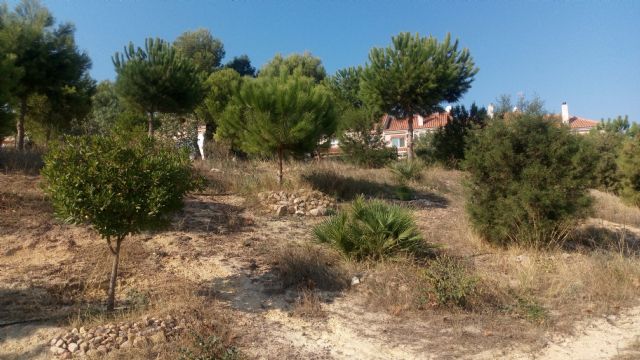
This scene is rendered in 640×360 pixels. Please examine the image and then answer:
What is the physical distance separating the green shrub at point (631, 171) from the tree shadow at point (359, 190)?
8.94 m

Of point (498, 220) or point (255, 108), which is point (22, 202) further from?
point (498, 220)

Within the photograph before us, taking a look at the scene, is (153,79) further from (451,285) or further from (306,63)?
(306,63)

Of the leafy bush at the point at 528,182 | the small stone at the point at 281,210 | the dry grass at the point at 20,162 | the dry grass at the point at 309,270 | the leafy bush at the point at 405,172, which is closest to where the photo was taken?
the dry grass at the point at 309,270

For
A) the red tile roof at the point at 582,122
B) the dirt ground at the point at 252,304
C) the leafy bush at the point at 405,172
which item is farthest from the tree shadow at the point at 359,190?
the red tile roof at the point at 582,122

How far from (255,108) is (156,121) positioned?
377 inches

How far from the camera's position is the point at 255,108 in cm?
1008

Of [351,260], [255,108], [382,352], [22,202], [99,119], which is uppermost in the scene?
[99,119]

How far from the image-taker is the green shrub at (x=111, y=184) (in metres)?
4.20

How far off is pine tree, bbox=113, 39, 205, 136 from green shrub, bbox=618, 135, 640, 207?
1585 cm

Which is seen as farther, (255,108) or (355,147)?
(355,147)

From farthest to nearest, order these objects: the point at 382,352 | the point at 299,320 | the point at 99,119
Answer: the point at 99,119 < the point at 299,320 < the point at 382,352

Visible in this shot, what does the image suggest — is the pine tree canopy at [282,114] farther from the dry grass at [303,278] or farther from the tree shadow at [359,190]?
the dry grass at [303,278]

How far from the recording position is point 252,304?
513 cm

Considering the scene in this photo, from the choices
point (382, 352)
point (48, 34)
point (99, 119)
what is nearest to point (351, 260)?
point (382, 352)
